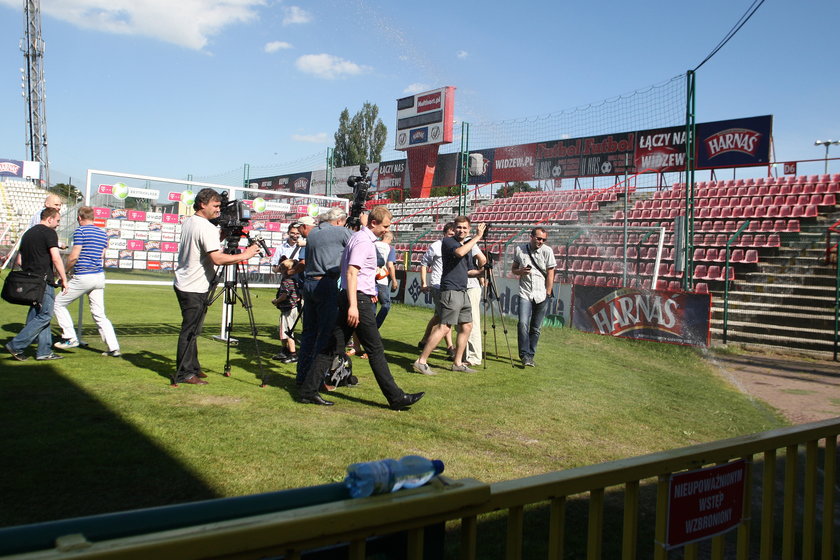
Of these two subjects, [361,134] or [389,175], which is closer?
[389,175]

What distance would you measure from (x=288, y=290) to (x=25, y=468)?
4.47 meters

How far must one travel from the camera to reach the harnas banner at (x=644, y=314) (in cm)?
1158

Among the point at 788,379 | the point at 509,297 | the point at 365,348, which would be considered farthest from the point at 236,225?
the point at 509,297

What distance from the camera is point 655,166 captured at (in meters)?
25.3

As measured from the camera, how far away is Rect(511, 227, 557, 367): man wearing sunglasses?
28.5ft

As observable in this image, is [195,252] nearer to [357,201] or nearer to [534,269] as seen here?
[357,201]

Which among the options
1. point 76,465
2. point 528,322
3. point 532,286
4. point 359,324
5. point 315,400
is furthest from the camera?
point 528,322

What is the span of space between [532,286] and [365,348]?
3.54 metres

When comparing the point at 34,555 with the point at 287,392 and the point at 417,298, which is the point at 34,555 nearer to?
the point at 287,392

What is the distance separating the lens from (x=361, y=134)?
56.7 meters

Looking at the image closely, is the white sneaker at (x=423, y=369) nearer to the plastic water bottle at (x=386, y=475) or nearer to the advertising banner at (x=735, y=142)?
the plastic water bottle at (x=386, y=475)

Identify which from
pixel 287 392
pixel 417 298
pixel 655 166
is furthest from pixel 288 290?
pixel 655 166

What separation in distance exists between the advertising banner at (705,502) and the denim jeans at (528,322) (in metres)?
6.69

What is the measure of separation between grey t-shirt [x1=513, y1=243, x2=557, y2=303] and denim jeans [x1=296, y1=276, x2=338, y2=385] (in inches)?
130
